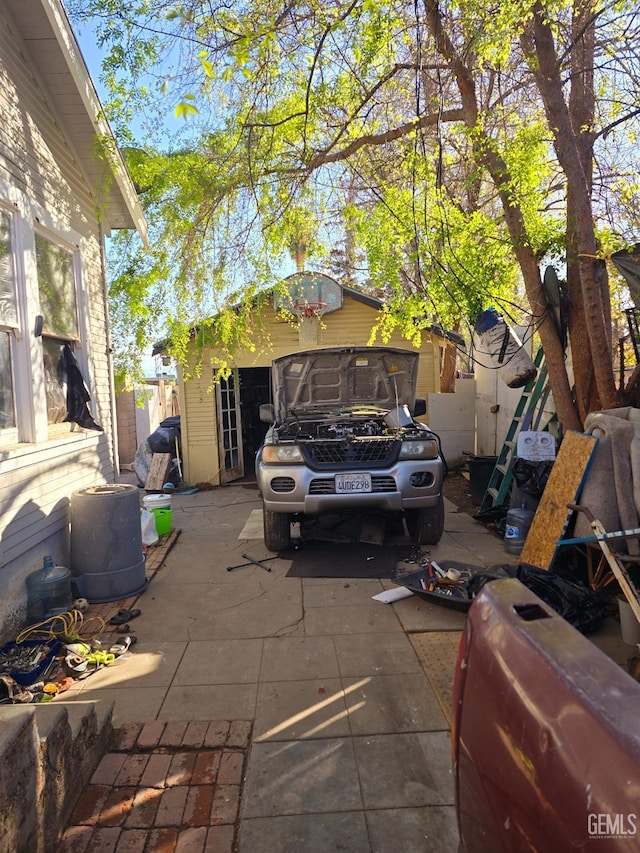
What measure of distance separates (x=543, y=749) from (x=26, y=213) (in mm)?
5039

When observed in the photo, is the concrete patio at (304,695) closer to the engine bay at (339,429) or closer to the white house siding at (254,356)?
the engine bay at (339,429)

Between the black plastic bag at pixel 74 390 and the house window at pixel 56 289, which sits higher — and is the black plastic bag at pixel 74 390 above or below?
below

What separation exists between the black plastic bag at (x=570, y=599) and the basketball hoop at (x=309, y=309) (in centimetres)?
761

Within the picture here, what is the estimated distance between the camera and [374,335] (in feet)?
34.2

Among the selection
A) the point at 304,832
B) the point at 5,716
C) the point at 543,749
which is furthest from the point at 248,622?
the point at 543,749

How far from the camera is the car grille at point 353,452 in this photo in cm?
554

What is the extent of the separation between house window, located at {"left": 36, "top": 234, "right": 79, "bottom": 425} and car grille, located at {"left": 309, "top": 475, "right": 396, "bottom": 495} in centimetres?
264

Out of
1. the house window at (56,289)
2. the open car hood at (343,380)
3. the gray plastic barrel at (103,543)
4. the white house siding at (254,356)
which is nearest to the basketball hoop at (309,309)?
the white house siding at (254,356)

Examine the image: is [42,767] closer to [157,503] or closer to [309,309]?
[157,503]

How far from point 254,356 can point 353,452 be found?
6.11 metres

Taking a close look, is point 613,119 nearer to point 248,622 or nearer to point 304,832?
point 248,622

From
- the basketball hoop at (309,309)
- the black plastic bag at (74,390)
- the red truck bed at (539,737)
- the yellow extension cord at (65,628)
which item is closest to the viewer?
the red truck bed at (539,737)

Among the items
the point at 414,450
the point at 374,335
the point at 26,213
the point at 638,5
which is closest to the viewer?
the point at 26,213

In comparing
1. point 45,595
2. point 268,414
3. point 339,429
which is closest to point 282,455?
point 339,429
